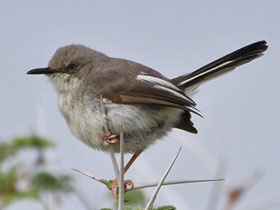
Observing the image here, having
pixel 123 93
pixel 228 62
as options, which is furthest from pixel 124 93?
pixel 228 62

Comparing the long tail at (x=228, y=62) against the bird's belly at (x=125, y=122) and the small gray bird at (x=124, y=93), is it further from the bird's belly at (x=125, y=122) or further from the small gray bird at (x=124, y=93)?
the bird's belly at (x=125, y=122)

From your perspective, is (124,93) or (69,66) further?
(69,66)

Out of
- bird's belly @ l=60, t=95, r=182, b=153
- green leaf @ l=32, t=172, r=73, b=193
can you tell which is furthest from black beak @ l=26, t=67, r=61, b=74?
green leaf @ l=32, t=172, r=73, b=193

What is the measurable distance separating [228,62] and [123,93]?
1200 millimetres

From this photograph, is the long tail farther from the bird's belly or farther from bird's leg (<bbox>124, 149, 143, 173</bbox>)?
bird's leg (<bbox>124, 149, 143, 173</bbox>)

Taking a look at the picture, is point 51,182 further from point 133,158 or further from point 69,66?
point 69,66

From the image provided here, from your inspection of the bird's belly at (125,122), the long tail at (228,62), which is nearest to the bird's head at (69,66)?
the bird's belly at (125,122)

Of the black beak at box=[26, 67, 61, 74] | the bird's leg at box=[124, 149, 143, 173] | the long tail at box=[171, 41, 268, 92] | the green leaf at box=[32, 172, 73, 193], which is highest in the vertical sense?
the long tail at box=[171, 41, 268, 92]

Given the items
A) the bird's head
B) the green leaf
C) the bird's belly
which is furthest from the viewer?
the bird's head

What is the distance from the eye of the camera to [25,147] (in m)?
4.73

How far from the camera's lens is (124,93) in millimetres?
4035

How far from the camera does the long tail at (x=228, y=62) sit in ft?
15.0

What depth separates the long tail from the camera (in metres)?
4.56

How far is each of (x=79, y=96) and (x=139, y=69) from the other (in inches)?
25.4
